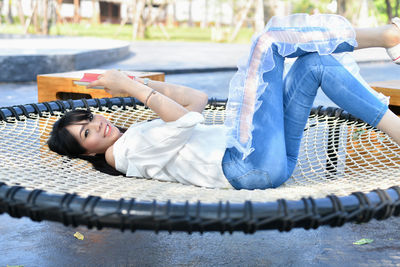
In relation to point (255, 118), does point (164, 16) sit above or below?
below

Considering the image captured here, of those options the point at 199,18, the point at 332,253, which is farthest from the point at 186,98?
the point at 199,18

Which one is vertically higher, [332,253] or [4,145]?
[4,145]

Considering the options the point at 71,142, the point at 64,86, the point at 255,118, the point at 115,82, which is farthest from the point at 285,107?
the point at 64,86

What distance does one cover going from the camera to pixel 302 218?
1.38 meters

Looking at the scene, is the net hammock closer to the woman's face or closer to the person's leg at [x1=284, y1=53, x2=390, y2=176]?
the woman's face

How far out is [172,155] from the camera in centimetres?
192

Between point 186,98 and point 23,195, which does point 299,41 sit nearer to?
point 186,98

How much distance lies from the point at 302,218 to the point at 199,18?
35.6m

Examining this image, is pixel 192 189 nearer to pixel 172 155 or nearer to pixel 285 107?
pixel 172 155

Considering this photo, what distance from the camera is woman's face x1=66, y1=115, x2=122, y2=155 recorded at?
1.97m

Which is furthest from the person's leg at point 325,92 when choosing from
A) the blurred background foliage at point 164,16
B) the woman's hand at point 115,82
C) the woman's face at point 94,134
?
the blurred background foliage at point 164,16

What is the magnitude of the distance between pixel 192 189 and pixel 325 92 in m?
0.59

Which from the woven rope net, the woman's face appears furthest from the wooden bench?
the woman's face

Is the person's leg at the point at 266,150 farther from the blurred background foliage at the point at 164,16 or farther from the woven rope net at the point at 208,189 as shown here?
the blurred background foliage at the point at 164,16
